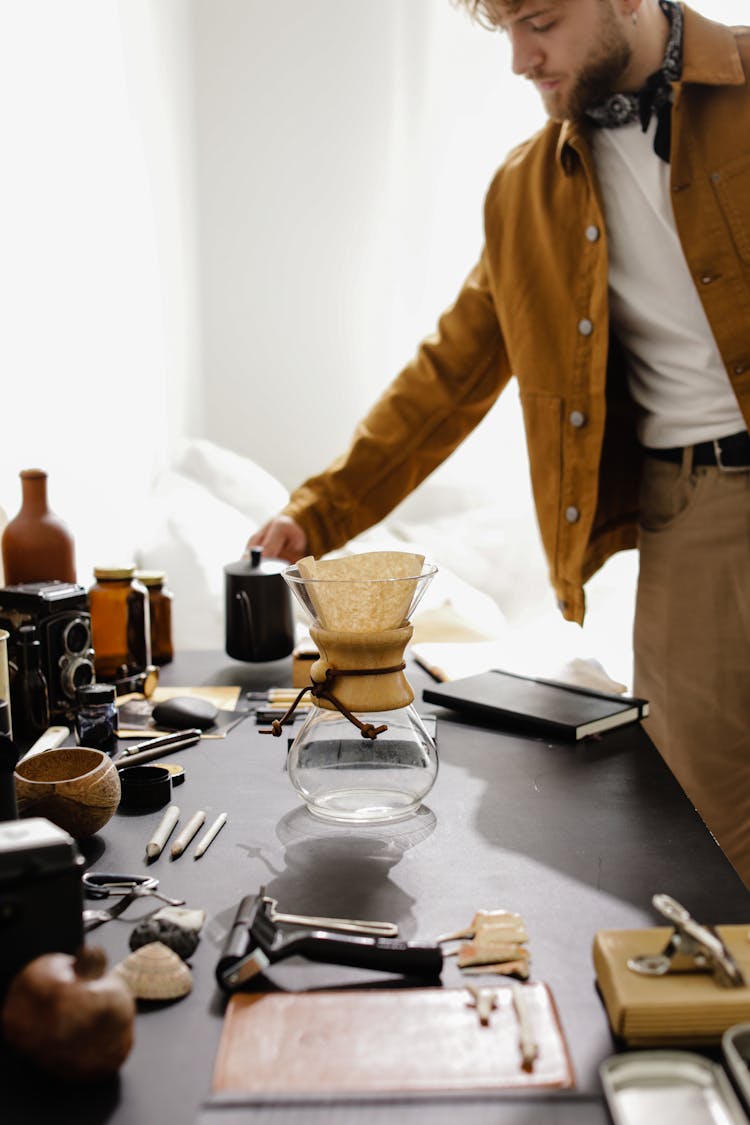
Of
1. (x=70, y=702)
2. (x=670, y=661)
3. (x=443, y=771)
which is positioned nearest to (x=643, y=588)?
(x=670, y=661)

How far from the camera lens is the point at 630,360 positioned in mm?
1764

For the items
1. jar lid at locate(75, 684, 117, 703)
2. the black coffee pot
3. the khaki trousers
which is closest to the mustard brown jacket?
the khaki trousers

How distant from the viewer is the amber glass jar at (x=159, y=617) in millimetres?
1540

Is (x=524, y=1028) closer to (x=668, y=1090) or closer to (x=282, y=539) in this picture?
(x=668, y=1090)

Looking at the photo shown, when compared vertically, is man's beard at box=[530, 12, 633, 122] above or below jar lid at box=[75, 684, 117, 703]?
above

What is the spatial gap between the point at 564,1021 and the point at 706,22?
5.02 ft

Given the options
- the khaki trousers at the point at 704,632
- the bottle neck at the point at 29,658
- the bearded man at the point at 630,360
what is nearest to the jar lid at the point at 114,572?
the bottle neck at the point at 29,658

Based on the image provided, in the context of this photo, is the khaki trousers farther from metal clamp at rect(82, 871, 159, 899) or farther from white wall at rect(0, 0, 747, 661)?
white wall at rect(0, 0, 747, 661)

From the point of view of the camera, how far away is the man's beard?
158cm

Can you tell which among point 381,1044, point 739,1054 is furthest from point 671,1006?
point 381,1044

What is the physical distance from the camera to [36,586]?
125cm

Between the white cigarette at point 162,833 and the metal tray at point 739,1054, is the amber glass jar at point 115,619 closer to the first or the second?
the white cigarette at point 162,833

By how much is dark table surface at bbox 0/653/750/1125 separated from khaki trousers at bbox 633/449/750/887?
53cm

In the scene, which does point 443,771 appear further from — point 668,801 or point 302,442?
point 302,442
